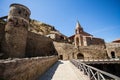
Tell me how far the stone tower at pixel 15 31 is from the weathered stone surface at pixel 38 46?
7.46m

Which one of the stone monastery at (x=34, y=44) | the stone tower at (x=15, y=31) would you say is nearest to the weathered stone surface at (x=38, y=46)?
the stone monastery at (x=34, y=44)

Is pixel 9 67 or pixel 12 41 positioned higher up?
pixel 12 41

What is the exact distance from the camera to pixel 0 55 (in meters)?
17.6

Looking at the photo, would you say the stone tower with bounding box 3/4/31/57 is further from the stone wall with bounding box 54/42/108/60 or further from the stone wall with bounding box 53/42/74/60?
the stone wall with bounding box 54/42/108/60

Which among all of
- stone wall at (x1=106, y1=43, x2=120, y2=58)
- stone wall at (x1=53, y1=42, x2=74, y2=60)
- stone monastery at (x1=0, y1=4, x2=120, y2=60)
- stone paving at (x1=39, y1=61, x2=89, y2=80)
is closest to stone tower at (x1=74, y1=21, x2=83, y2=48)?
stone monastery at (x1=0, y1=4, x2=120, y2=60)

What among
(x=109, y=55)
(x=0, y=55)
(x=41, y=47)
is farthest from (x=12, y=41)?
(x=109, y=55)

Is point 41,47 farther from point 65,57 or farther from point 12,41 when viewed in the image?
point 12,41

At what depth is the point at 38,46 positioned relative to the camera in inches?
1224

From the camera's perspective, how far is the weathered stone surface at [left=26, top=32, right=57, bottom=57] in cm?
2845

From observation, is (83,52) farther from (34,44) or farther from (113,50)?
(34,44)

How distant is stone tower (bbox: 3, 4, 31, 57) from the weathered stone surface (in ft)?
24.5

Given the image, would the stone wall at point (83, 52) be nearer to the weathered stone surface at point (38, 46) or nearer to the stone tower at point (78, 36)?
the weathered stone surface at point (38, 46)

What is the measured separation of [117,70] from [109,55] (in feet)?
39.3

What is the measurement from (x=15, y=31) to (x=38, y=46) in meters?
11.9
